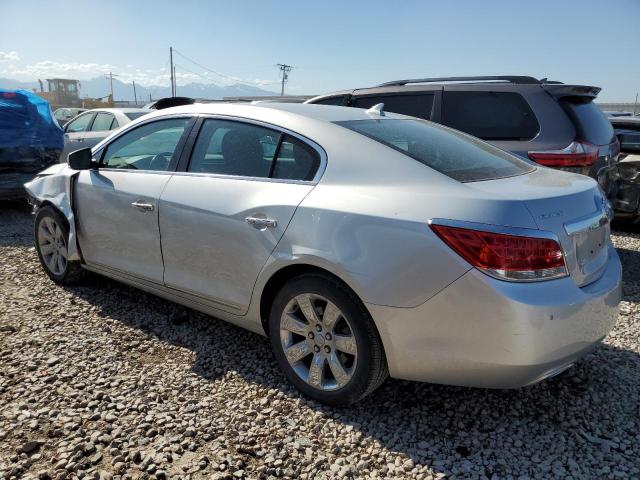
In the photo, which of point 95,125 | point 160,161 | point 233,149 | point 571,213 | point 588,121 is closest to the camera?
point 571,213

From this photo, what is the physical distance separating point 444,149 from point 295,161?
82cm

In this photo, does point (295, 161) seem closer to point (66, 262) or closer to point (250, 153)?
point (250, 153)

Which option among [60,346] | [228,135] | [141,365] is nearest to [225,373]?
[141,365]

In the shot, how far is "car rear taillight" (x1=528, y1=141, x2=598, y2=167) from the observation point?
14.6 feet

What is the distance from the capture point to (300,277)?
2.57 m

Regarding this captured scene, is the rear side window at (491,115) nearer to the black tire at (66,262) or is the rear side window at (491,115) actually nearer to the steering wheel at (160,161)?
the steering wheel at (160,161)

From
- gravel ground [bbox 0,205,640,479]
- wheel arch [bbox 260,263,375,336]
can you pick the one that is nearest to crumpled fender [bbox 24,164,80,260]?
gravel ground [bbox 0,205,640,479]

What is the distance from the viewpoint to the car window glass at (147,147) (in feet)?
11.1

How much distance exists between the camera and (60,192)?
412 cm

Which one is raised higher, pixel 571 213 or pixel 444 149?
pixel 444 149

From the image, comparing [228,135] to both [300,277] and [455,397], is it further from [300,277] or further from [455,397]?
[455,397]

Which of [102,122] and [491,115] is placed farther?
[102,122]

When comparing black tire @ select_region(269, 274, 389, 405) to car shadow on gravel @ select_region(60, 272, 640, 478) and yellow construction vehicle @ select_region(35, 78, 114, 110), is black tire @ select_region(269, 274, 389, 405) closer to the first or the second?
car shadow on gravel @ select_region(60, 272, 640, 478)

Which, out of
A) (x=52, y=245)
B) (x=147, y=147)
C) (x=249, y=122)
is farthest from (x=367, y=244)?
(x=52, y=245)
